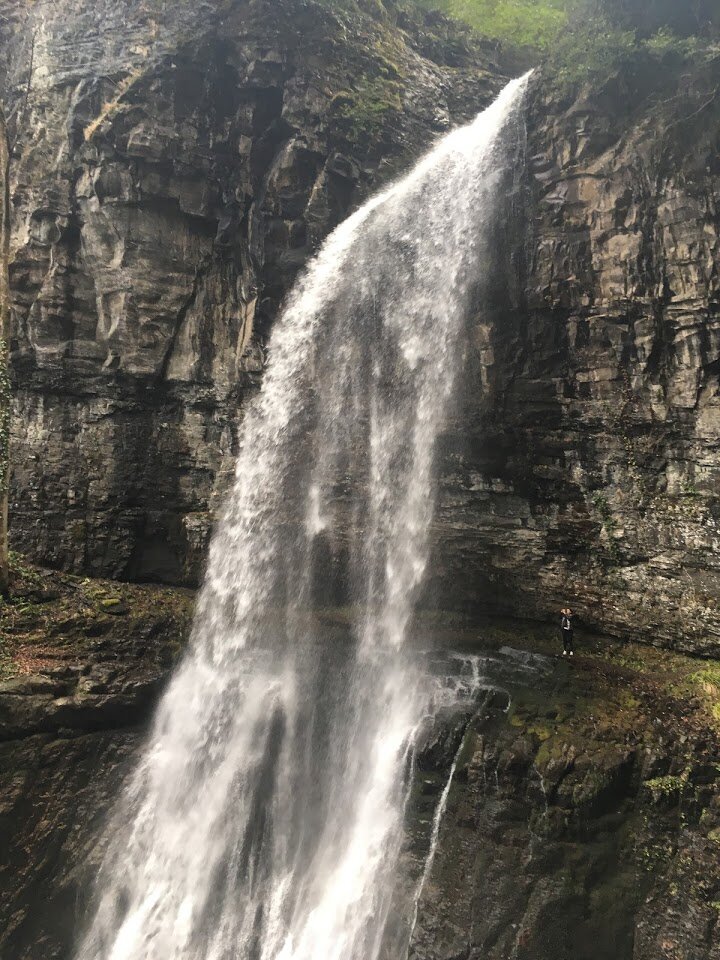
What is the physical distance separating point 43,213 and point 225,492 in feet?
29.9

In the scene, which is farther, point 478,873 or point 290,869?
point 290,869

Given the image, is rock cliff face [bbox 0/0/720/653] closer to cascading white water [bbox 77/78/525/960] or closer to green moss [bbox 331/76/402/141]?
green moss [bbox 331/76/402/141]

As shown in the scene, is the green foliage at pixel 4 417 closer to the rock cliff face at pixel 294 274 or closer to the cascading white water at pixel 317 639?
the rock cliff face at pixel 294 274

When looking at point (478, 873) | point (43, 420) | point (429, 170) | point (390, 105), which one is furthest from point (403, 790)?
point (390, 105)

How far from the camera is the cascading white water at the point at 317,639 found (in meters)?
9.24

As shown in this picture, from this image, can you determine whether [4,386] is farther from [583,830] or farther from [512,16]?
[512,16]

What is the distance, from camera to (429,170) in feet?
56.4

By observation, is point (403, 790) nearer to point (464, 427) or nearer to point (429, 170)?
point (464, 427)

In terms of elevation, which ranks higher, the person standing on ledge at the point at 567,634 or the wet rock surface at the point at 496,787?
the person standing on ledge at the point at 567,634

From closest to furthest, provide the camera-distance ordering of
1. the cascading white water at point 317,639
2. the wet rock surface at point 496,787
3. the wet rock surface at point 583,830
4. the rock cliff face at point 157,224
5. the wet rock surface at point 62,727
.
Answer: the wet rock surface at point 583,830 → the wet rock surface at point 496,787 → the cascading white water at point 317,639 → the wet rock surface at point 62,727 → the rock cliff face at point 157,224

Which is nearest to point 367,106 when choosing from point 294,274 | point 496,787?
point 294,274

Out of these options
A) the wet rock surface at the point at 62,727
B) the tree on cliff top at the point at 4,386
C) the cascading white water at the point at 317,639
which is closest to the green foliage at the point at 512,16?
the cascading white water at the point at 317,639

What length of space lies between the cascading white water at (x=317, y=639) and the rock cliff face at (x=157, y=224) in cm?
131

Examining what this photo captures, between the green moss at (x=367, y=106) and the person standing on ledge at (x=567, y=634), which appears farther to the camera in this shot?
the green moss at (x=367, y=106)
